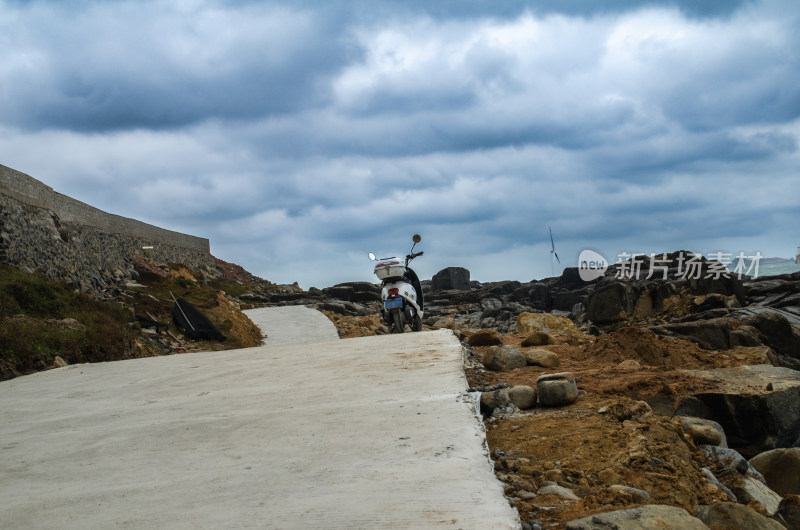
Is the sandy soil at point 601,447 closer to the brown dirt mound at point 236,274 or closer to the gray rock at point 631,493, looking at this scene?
the gray rock at point 631,493

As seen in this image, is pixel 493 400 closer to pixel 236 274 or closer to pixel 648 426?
pixel 648 426

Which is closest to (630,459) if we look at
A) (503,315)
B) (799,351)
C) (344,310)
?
(799,351)

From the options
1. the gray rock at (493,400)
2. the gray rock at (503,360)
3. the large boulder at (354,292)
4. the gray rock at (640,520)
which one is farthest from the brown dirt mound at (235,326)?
the gray rock at (640,520)

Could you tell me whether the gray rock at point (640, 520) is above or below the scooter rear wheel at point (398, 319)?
below

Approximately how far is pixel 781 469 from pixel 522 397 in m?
2.28

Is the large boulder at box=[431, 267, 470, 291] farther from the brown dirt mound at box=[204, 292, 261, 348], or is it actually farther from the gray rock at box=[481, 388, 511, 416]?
the gray rock at box=[481, 388, 511, 416]

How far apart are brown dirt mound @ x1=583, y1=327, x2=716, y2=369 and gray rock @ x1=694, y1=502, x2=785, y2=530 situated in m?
5.73

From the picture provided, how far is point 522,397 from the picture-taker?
5.95 meters

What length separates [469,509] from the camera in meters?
2.72

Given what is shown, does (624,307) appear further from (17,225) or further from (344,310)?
(17,225)

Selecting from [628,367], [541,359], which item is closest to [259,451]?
[541,359]

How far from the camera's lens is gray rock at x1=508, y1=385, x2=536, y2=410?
593cm

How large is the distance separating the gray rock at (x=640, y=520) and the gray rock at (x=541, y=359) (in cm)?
539

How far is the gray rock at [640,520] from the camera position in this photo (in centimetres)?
277
